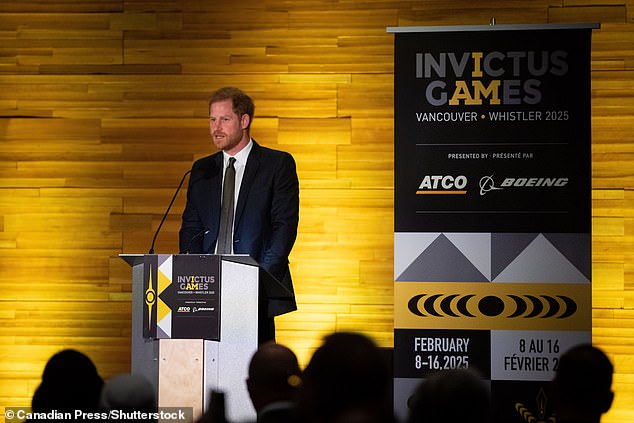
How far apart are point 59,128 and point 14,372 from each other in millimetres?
1651

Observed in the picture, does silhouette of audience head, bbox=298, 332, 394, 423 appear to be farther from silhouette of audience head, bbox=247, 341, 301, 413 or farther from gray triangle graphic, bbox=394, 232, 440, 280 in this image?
gray triangle graphic, bbox=394, 232, 440, 280

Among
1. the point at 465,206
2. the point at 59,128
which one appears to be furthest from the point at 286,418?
the point at 59,128

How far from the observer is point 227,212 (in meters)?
5.51

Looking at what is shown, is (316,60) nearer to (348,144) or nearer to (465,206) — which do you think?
(348,144)

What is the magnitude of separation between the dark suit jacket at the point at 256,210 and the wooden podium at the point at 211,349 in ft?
2.05

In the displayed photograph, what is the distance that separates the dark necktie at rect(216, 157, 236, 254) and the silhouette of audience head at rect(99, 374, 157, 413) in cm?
260

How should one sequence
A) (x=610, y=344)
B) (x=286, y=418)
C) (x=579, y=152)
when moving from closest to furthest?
(x=286, y=418)
(x=579, y=152)
(x=610, y=344)

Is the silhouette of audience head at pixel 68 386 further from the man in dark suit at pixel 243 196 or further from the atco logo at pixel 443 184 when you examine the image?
the atco logo at pixel 443 184

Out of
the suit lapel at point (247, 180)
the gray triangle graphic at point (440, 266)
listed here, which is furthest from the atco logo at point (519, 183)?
the suit lapel at point (247, 180)

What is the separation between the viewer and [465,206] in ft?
17.5

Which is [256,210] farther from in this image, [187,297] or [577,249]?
[577,249]

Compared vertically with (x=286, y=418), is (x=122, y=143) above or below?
above

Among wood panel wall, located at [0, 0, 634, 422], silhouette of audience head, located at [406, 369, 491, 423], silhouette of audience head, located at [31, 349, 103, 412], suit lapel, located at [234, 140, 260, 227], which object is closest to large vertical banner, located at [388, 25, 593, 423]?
suit lapel, located at [234, 140, 260, 227]

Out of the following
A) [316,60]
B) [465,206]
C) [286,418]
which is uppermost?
[316,60]
